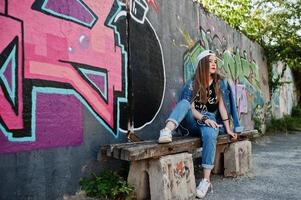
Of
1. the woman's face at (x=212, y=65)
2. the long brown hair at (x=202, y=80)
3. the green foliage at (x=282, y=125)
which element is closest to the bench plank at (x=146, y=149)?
the long brown hair at (x=202, y=80)

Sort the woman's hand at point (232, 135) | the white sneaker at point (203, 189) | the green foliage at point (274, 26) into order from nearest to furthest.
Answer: the white sneaker at point (203, 189) < the woman's hand at point (232, 135) < the green foliage at point (274, 26)

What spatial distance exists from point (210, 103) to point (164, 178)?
4.29ft

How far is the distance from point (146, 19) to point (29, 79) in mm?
2066

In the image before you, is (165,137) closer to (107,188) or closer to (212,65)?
(107,188)

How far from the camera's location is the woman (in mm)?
3787

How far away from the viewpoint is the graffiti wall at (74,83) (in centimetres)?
269

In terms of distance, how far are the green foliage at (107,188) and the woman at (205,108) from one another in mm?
788

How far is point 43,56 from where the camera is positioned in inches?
116

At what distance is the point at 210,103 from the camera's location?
418 centimetres

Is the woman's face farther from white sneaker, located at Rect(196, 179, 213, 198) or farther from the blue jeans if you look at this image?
white sneaker, located at Rect(196, 179, 213, 198)

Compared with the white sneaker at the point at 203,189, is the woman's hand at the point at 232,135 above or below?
above

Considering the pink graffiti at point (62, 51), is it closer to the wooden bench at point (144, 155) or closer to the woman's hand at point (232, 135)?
the wooden bench at point (144, 155)

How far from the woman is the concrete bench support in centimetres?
32

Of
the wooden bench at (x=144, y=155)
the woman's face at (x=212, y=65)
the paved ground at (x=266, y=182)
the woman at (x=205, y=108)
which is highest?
the woman's face at (x=212, y=65)
